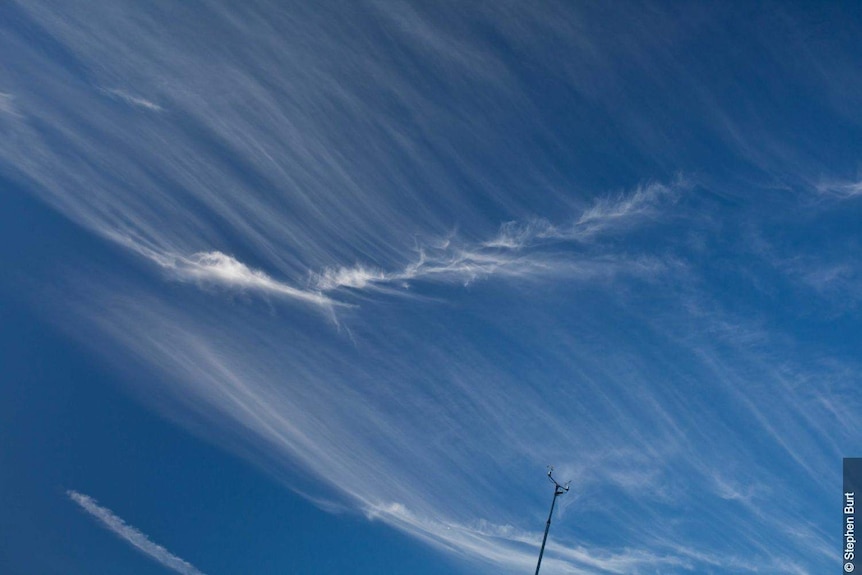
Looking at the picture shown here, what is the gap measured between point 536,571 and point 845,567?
104 ft

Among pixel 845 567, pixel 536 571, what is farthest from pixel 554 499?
pixel 845 567

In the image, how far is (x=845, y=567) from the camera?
61406mm

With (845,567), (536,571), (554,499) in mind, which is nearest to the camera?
(845,567)

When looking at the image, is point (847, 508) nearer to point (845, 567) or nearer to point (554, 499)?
point (845, 567)

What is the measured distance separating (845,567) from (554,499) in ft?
106

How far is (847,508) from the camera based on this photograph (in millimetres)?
63844

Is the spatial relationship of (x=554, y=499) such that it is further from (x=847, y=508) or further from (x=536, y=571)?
(x=847, y=508)

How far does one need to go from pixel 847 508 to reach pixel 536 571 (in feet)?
112

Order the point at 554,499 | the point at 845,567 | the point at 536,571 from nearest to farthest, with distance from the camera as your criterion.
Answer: the point at 845,567 < the point at 536,571 < the point at 554,499

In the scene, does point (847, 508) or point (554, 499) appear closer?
point (847, 508)

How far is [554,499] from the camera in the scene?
81500mm

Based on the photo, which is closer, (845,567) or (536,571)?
(845,567)

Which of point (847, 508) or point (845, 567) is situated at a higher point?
point (847, 508)

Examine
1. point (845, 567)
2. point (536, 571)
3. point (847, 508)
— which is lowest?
point (536, 571)
